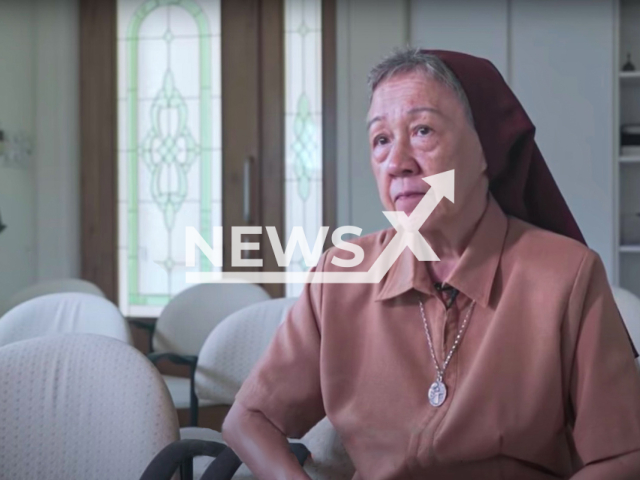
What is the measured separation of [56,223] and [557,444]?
3222 mm

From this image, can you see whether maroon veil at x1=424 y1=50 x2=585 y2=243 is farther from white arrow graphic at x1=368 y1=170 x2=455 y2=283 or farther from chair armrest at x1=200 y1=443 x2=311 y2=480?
chair armrest at x1=200 y1=443 x2=311 y2=480

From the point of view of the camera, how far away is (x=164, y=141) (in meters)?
3.72

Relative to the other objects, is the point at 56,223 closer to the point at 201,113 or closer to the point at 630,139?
the point at 201,113

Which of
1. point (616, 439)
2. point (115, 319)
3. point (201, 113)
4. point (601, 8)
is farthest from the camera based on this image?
point (201, 113)

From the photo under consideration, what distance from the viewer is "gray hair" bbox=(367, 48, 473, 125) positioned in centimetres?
113

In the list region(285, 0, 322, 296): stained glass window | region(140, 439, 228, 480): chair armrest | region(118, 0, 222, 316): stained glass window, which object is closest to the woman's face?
region(140, 439, 228, 480): chair armrest

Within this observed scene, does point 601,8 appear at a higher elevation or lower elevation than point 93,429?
higher

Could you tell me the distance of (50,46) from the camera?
3.75 metres

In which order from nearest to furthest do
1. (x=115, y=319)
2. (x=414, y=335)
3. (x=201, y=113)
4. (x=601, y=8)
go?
(x=414, y=335) → (x=115, y=319) → (x=601, y=8) → (x=201, y=113)

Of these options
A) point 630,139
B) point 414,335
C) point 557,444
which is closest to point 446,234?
point 414,335

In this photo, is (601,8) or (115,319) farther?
(601,8)

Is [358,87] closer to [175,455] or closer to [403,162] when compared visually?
[403,162]

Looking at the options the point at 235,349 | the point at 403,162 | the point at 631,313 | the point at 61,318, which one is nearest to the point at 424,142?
the point at 403,162

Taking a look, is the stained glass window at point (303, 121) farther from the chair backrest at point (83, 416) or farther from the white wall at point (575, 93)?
the chair backrest at point (83, 416)
